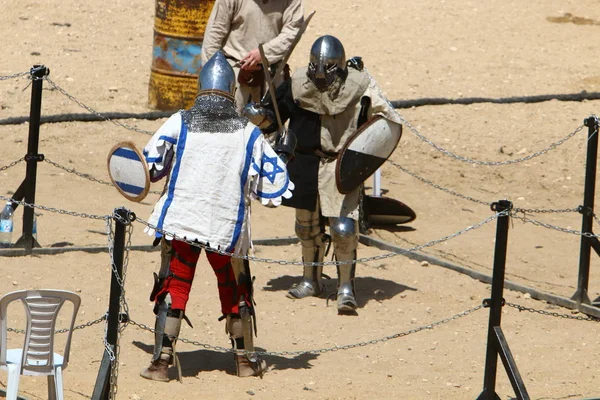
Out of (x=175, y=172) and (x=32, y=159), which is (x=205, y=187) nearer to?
(x=175, y=172)

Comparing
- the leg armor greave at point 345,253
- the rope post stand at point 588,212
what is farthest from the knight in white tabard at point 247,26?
the rope post stand at point 588,212

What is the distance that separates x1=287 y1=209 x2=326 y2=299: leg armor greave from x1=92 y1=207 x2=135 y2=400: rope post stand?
2.82 metres

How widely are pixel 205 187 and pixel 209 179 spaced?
0.15 feet

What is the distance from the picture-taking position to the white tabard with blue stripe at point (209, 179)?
6395 millimetres

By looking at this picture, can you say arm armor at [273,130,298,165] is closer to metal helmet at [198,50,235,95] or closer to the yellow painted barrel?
metal helmet at [198,50,235,95]

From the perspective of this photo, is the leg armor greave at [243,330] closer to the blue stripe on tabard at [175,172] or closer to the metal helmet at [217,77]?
the blue stripe on tabard at [175,172]

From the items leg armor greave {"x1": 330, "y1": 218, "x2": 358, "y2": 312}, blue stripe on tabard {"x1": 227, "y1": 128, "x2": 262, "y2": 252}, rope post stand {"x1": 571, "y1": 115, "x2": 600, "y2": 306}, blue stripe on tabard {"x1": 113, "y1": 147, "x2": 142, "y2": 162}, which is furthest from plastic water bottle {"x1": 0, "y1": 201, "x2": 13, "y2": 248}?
rope post stand {"x1": 571, "y1": 115, "x2": 600, "y2": 306}

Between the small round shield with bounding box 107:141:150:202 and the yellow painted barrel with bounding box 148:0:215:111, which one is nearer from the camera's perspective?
the small round shield with bounding box 107:141:150:202

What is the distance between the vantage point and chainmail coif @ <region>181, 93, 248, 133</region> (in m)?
6.44

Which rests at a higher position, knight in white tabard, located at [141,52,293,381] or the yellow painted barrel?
the yellow painted barrel

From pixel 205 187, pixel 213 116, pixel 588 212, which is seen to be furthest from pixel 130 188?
pixel 588 212

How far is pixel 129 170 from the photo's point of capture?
6.30 metres

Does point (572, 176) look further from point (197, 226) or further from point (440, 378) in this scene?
point (197, 226)

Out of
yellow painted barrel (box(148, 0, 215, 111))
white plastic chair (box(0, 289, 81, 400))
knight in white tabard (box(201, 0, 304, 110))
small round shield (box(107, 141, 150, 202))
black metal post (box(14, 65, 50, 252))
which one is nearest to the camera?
white plastic chair (box(0, 289, 81, 400))
